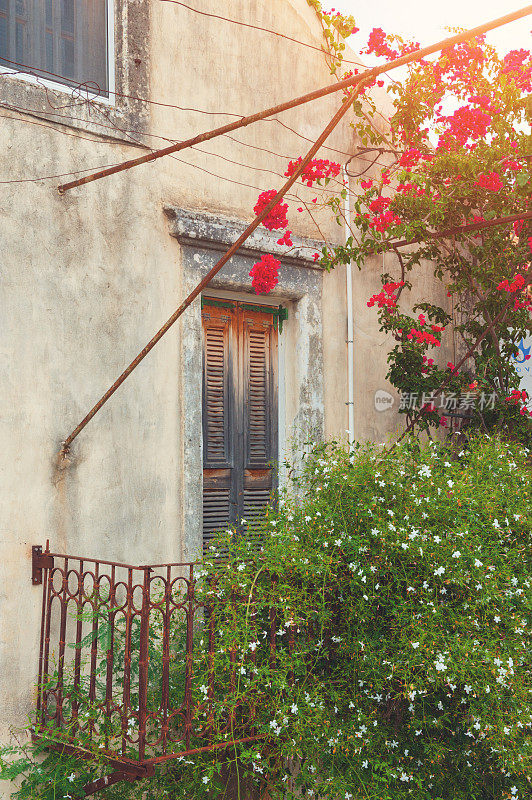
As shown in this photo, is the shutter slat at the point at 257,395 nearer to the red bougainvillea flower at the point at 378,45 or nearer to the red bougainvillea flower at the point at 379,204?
the red bougainvillea flower at the point at 379,204

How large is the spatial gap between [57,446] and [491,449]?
104 inches

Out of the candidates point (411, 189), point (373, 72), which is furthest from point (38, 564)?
point (411, 189)

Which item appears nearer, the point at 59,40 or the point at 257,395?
the point at 59,40

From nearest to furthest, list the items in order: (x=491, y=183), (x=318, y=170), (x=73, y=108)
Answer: (x=73, y=108) < (x=318, y=170) < (x=491, y=183)

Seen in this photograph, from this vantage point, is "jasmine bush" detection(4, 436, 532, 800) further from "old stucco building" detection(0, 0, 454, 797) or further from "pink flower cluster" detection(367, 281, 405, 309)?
"pink flower cluster" detection(367, 281, 405, 309)

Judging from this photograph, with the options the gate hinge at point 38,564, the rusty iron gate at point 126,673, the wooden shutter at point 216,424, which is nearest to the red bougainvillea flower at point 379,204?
the wooden shutter at point 216,424

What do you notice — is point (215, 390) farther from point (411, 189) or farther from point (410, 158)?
Answer: point (410, 158)

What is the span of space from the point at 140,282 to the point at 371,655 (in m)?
2.36

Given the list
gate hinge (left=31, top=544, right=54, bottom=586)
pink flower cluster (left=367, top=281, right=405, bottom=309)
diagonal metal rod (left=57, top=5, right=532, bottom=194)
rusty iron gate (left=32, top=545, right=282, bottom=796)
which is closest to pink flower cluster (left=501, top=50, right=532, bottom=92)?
pink flower cluster (left=367, top=281, right=405, bottom=309)

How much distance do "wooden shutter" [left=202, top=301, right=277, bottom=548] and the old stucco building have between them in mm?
17

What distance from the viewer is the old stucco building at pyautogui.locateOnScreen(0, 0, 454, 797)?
410cm

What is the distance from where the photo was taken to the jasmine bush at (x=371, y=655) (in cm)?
381

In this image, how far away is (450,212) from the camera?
19.7 ft

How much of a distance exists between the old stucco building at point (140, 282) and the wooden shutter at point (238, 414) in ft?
0.06
